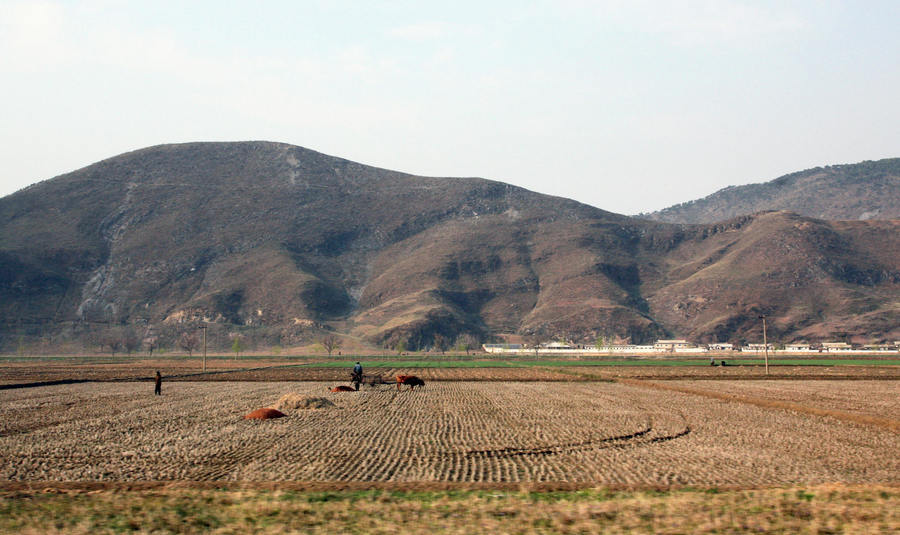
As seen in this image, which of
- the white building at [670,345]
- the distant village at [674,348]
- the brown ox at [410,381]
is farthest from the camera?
the white building at [670,345]

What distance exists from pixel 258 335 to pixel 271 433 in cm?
16618

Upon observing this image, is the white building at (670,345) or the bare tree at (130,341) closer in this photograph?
the bare tree at (130,341)

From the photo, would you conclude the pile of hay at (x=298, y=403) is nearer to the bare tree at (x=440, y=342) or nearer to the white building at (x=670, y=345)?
the bare tree at (x=440, y=342)

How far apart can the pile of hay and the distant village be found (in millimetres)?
128765

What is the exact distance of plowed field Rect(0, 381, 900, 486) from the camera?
17.3 metres

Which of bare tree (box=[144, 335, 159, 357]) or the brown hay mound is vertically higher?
the brown hay mound

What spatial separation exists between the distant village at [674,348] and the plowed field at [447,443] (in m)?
129

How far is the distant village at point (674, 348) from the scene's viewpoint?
16512 cm

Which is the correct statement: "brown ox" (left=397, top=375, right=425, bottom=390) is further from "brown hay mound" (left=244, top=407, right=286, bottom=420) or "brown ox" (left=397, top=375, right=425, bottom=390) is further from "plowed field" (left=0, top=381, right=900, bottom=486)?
"brown hay mound" (left=244, top=407, right=286, bottom=420)

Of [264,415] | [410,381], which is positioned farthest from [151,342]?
[264,415]

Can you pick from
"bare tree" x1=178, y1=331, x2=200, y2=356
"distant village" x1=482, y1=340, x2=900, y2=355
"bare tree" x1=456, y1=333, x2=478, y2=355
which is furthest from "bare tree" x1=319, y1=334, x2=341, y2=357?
"distant village" x1=482, y1=340, x2=900, y2=355

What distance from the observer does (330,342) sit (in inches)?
6412

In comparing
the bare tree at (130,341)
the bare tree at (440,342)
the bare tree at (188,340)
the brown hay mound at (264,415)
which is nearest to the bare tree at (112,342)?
the bare tree at (130,341)

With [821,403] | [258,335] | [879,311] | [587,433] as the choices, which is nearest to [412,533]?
[587,433]
